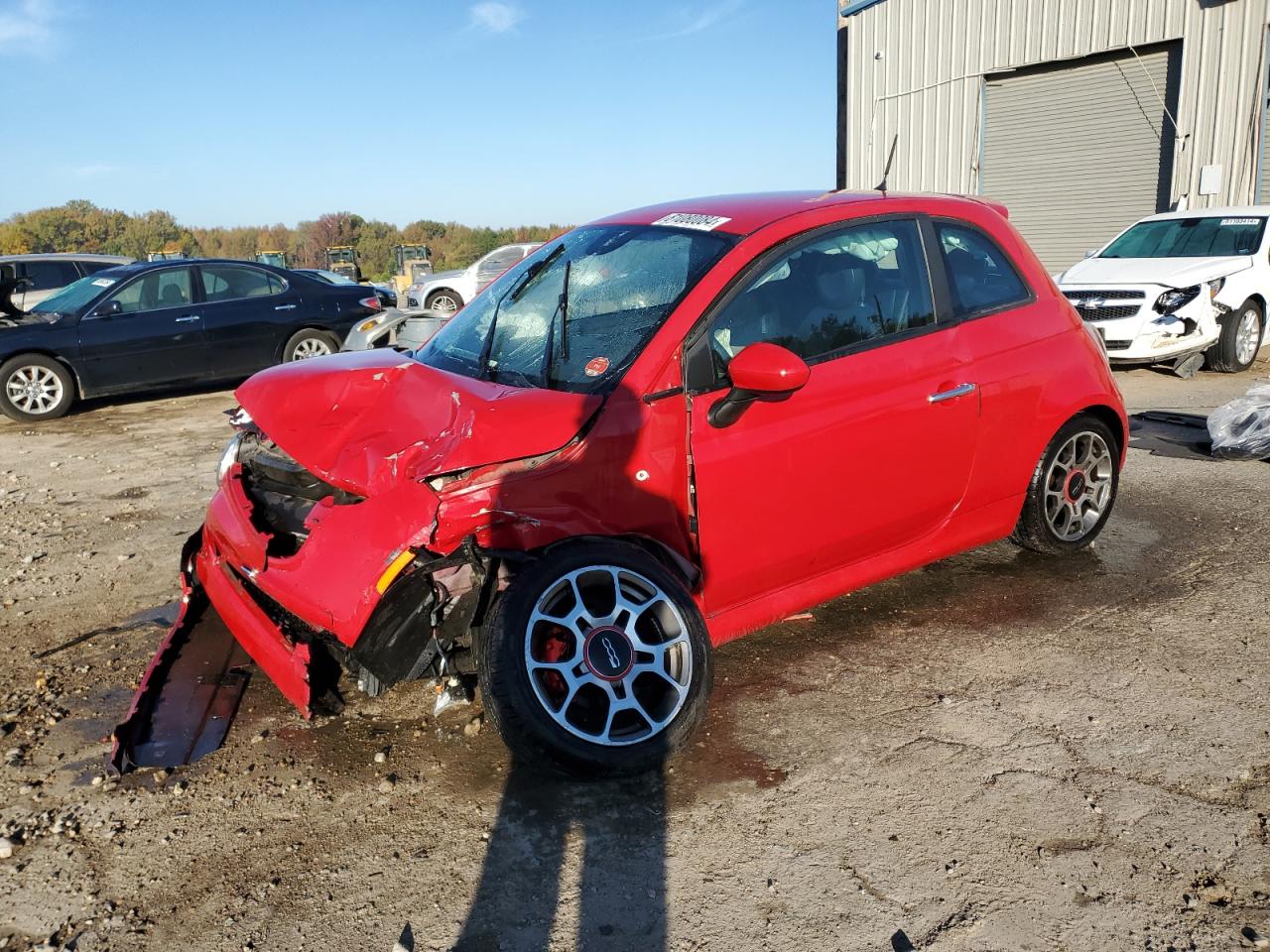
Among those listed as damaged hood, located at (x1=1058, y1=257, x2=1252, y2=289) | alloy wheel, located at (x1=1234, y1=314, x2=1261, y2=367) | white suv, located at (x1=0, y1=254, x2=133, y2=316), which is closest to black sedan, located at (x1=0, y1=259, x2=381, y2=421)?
white suv, located at (x1=0, y1=254, x2=133, y2=316)

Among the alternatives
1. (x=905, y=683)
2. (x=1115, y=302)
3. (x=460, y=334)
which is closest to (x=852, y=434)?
(x=905, y=683)

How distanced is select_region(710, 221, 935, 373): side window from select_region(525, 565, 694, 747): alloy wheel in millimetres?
888

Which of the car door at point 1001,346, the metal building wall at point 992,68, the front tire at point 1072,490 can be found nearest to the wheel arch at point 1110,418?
the front tire at point 1072,490

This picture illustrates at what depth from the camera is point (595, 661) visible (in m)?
3.16

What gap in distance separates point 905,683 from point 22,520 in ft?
18.3

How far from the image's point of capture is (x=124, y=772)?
3322 mm

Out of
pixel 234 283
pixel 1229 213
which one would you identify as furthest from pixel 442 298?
pixel 1229 213

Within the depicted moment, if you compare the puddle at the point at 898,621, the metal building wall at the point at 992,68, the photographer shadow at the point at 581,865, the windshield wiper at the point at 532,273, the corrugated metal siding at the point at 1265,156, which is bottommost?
the photographer shadow at the point at 581,865

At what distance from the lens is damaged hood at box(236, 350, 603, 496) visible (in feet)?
10.6

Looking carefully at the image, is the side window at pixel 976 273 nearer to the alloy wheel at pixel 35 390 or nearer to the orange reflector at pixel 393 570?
the orange reflector at pixel 393 570

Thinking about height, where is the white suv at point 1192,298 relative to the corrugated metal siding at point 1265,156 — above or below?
below

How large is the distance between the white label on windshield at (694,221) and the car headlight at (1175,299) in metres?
8.29

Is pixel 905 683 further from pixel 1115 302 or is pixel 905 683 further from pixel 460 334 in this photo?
pixel 1115 302

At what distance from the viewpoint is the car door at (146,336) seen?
425 inches
